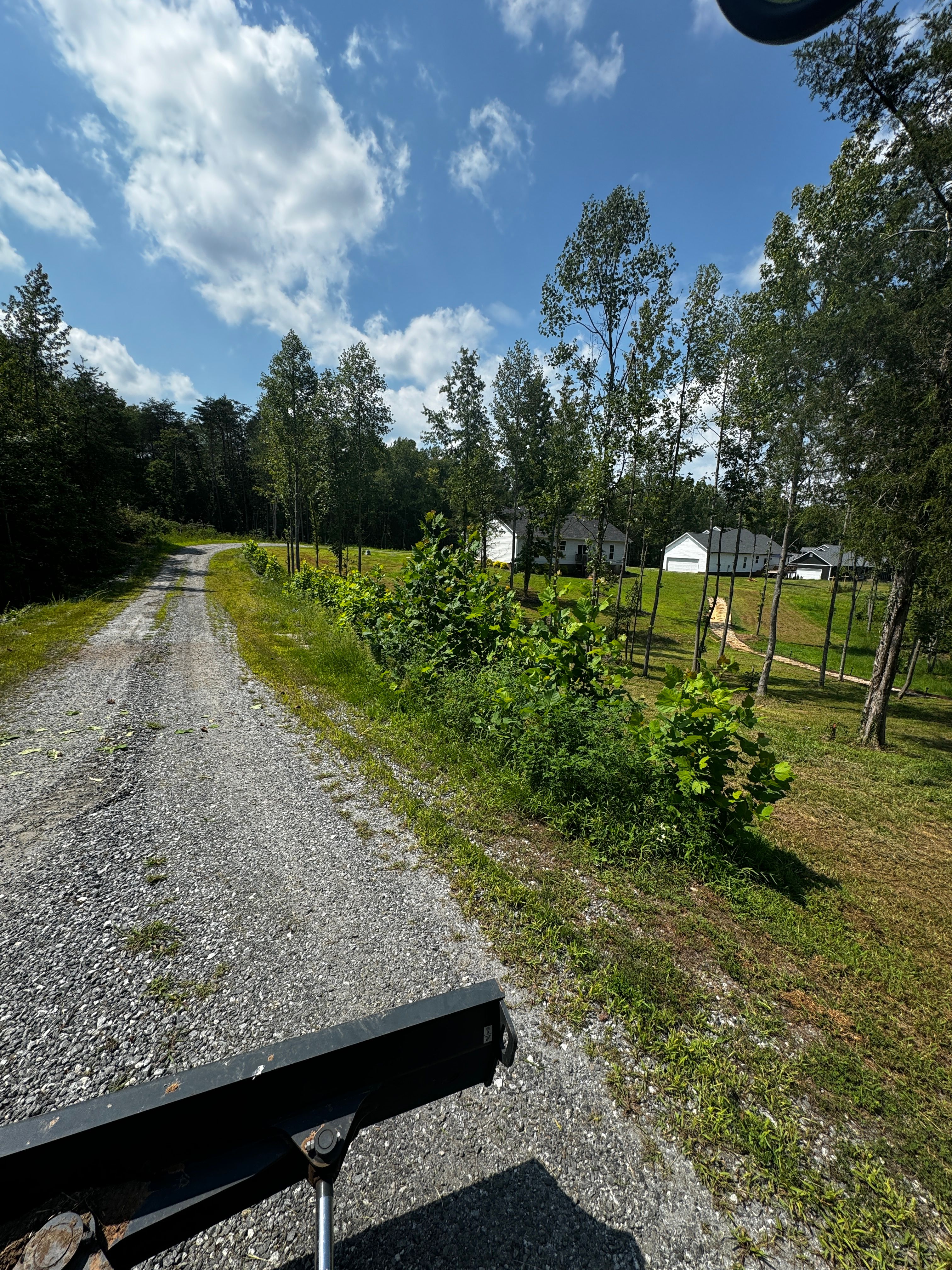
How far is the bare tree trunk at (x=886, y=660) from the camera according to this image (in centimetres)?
1051

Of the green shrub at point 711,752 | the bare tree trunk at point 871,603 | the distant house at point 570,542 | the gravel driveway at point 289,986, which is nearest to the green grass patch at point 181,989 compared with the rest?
the gravel driveway at point 289,986

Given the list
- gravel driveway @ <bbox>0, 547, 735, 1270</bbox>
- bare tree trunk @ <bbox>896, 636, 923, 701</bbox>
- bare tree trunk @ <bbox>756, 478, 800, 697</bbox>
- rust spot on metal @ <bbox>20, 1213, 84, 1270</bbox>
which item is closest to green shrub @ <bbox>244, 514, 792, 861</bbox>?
gravel driveway @ <bbox>0, 547, 735, 1270</bbox>

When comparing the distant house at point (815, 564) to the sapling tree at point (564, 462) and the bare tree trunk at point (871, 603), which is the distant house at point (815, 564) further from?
the sapling tree at point (564, 462)

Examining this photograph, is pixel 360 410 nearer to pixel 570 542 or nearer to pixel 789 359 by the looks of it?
pixel 789 359

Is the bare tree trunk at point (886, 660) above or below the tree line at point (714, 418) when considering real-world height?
below

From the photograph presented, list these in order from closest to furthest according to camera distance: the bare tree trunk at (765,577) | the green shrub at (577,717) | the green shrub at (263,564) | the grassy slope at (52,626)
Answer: the green shrub at (577,717) → the grassy slope at (52,626) → the bare tree trunk at (765,577) → the green shrub at (263,564)

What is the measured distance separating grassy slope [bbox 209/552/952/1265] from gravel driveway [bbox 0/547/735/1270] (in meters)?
0.26

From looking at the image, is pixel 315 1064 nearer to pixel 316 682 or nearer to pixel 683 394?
pixel 316 682

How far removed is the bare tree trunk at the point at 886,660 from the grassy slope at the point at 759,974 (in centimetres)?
603

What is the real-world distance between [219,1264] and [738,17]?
4.68 metres

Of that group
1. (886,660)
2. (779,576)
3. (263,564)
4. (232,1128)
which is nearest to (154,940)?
(232,1128)

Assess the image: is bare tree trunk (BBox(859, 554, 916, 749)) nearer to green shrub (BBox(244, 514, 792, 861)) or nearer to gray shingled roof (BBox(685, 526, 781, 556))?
green shrub (BBox(244, 514, 792, 861))

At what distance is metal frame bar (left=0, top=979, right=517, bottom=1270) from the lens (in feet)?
3.36

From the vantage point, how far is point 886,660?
11.2m
